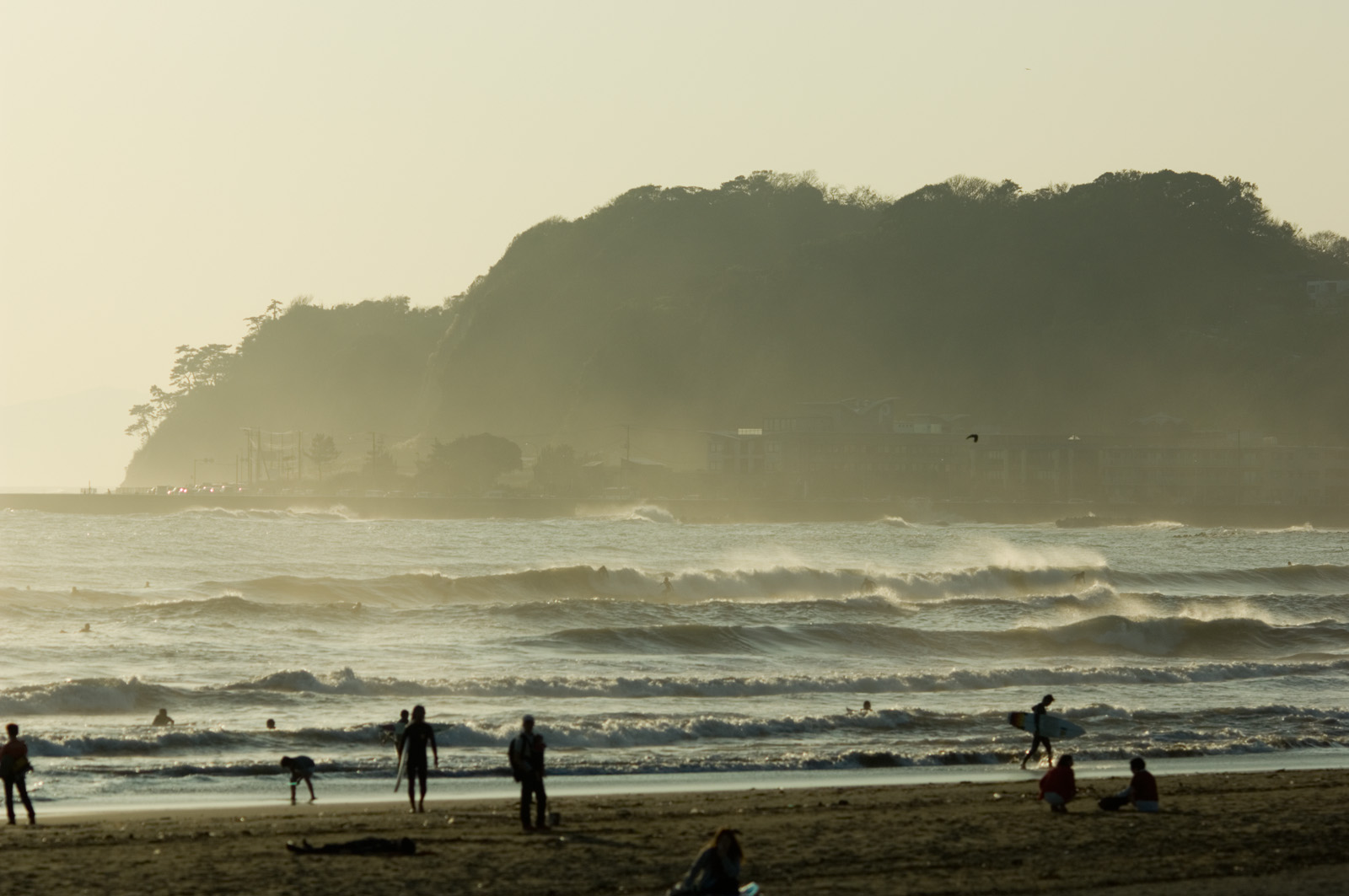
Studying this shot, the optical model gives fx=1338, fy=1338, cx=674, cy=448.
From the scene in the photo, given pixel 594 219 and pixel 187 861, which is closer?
pixel 187 861

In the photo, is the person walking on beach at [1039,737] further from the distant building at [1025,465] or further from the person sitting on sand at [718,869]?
the distant building at [1025,465]

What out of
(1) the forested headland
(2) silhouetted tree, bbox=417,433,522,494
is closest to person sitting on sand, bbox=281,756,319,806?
(2) silhouetted tree, bbox=417,433,522,494

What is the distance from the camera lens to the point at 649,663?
2612 cm

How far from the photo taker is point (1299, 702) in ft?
71.8

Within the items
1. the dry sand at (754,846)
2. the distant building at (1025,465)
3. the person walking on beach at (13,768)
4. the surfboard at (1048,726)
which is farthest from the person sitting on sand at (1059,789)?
the distant building at (1025,465)

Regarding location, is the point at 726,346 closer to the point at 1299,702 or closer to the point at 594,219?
the point at 594,219

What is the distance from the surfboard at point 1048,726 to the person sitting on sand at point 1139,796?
10.0 feet

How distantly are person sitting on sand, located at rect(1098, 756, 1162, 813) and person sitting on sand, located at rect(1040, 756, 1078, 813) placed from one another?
34cm

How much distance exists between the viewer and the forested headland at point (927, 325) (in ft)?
440

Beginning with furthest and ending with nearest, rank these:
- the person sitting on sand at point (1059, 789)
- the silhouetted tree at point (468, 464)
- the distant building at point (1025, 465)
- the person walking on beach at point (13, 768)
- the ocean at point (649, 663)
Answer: the silhouetted tree at point (468, 464), the distant building at point (1025, 465), the ocean at point (649, 663), the person sitting on sand at point (1059, 789), the person walking on beach at point (13, 768)

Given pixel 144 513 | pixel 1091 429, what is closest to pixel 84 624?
pixel 144 513

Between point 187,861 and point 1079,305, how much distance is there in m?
146

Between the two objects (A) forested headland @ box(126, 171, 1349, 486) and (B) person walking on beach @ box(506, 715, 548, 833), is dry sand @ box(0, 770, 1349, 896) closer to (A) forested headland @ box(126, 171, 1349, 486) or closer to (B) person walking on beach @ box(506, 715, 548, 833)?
(B) person walking on beach @ box(506, 715, 548, 833)

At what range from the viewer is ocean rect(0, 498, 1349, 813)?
16.8m
